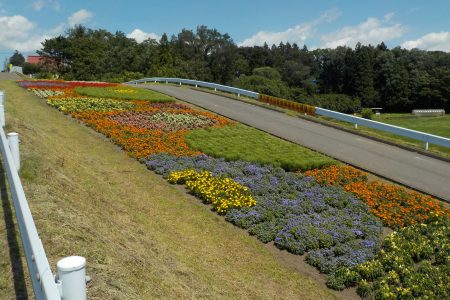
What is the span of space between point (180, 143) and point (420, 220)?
1003 centimetres

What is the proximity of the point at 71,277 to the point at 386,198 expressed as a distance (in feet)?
35.9

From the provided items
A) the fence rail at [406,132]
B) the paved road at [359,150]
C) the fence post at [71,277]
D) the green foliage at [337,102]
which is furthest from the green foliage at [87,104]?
the green foliage at [337,102]

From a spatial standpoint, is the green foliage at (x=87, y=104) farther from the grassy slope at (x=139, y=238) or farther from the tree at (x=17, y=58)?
the tree at (x=17, y=58)

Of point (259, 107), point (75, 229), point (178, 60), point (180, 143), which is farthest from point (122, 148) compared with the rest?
point (178, 60)

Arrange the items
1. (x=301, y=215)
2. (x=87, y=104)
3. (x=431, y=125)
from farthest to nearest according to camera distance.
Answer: (x=431, y=125)
(x=87, y=104)
(x=301, y=215)

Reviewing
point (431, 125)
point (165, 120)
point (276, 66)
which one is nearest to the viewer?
point (165, 120)

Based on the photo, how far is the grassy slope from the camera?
19.3ft

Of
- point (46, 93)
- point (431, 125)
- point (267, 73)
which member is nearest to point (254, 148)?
point (46, 93)

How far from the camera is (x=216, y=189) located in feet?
39.3

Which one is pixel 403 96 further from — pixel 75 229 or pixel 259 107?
pixel 75 229

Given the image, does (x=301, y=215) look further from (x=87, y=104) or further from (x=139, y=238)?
(x=87, y=104)

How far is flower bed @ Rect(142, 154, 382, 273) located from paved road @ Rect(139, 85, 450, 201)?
3424 millimetres

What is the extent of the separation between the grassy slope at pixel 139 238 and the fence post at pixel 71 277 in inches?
70.6

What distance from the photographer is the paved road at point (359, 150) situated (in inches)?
565
